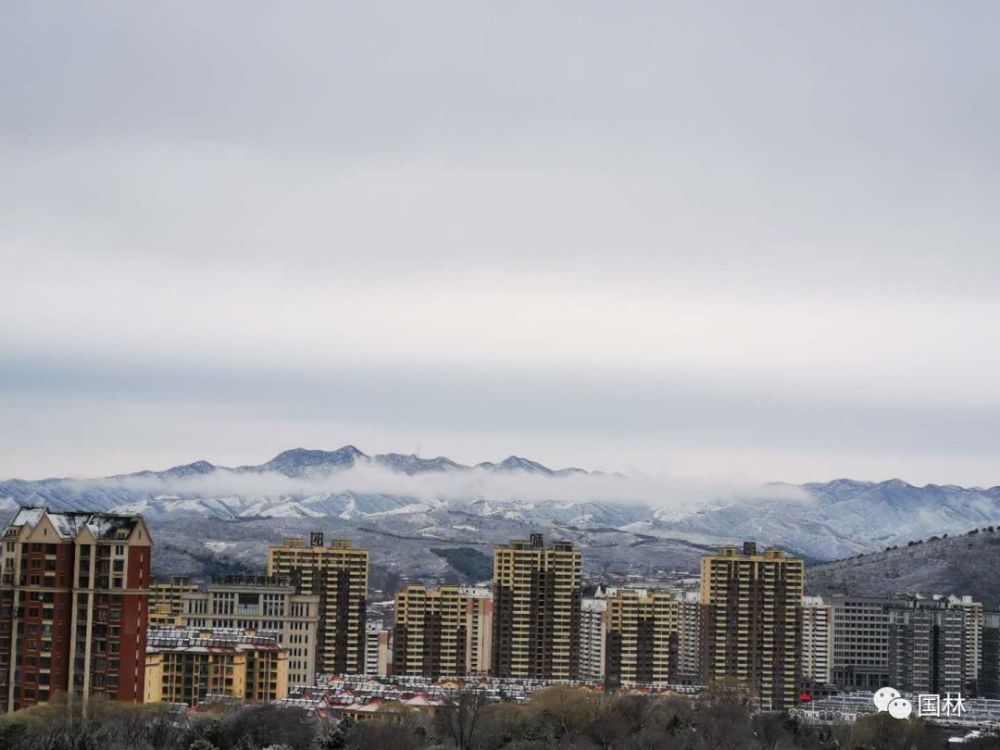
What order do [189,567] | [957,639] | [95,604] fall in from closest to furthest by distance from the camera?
[95,604], [957,639], [189,567]

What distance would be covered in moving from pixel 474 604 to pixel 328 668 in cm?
931

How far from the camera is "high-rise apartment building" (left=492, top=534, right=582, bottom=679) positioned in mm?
98750

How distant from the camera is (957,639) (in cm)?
11119

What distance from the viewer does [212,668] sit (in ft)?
234

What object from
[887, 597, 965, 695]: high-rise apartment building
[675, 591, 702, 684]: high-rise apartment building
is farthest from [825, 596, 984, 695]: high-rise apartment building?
[675, 591, 702, 684]: high-rise apartment building

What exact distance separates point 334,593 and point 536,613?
957 centimetres

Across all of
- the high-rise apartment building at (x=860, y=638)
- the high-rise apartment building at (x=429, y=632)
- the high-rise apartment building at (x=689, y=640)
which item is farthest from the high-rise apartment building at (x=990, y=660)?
the high-rise apartment building at (x=429, y=632)

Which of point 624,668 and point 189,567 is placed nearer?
point 624,668

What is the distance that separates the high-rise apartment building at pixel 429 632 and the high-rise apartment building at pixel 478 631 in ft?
1.64

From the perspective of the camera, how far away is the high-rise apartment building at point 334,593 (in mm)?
98312

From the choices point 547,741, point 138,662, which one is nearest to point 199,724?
point 138,662

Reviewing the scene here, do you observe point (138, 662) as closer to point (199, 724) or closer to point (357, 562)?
point (199, 724)

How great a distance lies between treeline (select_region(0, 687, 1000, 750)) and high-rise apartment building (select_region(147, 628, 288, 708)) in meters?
6.88

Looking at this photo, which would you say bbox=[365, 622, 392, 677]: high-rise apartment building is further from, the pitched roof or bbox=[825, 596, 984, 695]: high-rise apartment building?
the pitched roof
